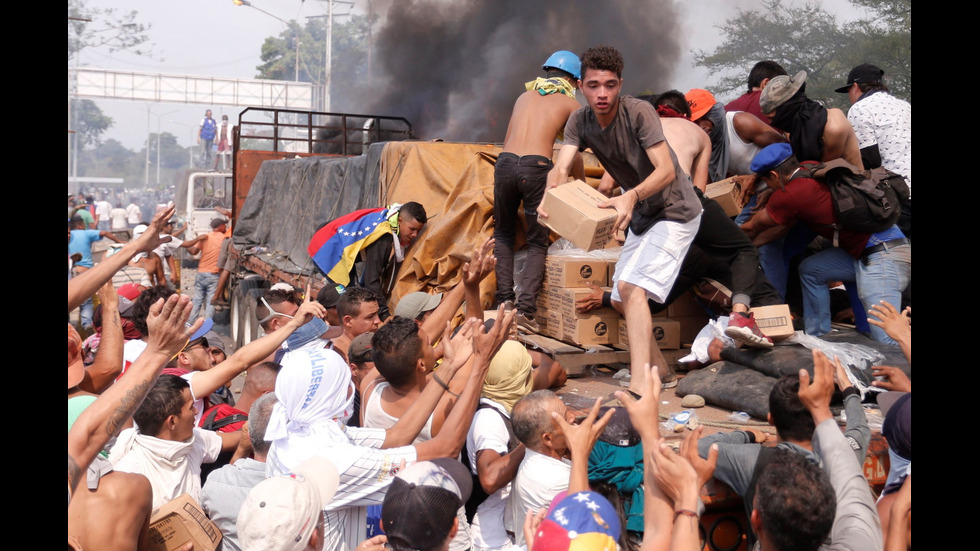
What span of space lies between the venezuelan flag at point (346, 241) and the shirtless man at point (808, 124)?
3.27 metres

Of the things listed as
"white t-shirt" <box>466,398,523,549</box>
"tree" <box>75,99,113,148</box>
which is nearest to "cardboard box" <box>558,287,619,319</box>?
"white t-shirt" <box>466,398,523,549</box>

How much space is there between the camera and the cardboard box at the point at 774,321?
4766mm

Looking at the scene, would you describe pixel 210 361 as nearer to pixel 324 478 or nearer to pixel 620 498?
pixel 324 478

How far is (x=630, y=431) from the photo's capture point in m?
3.25

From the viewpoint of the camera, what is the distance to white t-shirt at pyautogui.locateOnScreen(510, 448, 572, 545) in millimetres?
3020

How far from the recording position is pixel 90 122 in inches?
2943

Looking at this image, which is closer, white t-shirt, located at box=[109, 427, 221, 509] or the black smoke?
white t-shirt, located at box=[109, 427, 221, 509]

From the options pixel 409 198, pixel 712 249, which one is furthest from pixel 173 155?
pixel 712 249

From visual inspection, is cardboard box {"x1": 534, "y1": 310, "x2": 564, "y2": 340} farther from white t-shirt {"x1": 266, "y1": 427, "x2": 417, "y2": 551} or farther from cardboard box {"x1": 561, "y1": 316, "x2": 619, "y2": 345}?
white t-shirt {"x1": 266, "y1": 427, "x2": 417, "y2": 551}

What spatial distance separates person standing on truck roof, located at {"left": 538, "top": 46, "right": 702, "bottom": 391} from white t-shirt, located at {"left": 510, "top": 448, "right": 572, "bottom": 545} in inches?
46.1

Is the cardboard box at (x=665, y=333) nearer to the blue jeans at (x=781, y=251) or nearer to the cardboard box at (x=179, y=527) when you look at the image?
the blue jeans at (x=781, y=251)

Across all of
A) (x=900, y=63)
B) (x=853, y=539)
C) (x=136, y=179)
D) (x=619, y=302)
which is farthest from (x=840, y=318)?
(x=136, y=179)

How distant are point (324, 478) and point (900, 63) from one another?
14506 millimetres

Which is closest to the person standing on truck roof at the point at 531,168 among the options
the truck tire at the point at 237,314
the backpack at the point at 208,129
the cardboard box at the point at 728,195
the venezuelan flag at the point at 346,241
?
the cardboard box at the point at 728,195
